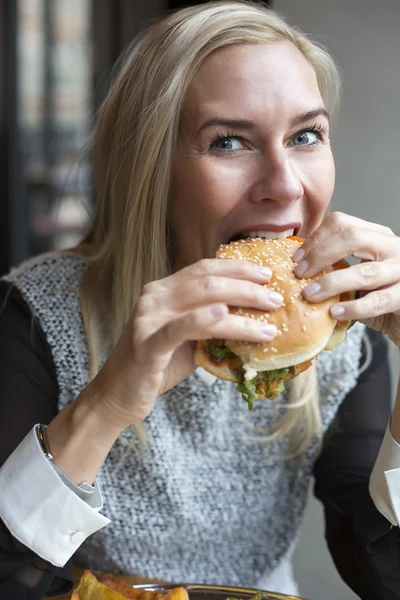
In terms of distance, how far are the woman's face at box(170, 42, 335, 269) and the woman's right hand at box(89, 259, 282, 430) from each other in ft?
1.10

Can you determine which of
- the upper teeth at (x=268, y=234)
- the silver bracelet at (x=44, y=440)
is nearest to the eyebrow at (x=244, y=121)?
the upper teeth at (x=268, y=234)

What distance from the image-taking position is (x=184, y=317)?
3.76 feet

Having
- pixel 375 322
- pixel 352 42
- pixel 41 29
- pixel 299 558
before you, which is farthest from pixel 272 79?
pixel 41 29

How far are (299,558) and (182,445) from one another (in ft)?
4.78

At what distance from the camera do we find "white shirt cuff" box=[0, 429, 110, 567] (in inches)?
51.1

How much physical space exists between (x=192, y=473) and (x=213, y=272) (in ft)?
2.59

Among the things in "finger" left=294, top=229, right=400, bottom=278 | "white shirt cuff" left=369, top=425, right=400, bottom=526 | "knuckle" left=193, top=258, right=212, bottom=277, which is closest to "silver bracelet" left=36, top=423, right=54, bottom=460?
"knuckle" left=193, top=258, right=212, bottom=277

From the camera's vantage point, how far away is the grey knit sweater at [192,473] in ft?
5.93

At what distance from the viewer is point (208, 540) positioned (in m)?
1.86

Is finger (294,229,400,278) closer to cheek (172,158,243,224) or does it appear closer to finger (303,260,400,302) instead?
finger (303,260,400,302)

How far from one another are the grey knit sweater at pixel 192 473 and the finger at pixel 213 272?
0.66m

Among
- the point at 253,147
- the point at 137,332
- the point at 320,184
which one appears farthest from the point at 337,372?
the point at 137,332

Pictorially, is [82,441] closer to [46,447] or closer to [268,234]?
[46,447]

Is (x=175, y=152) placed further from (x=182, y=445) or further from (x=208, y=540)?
(x=208, y=540)
